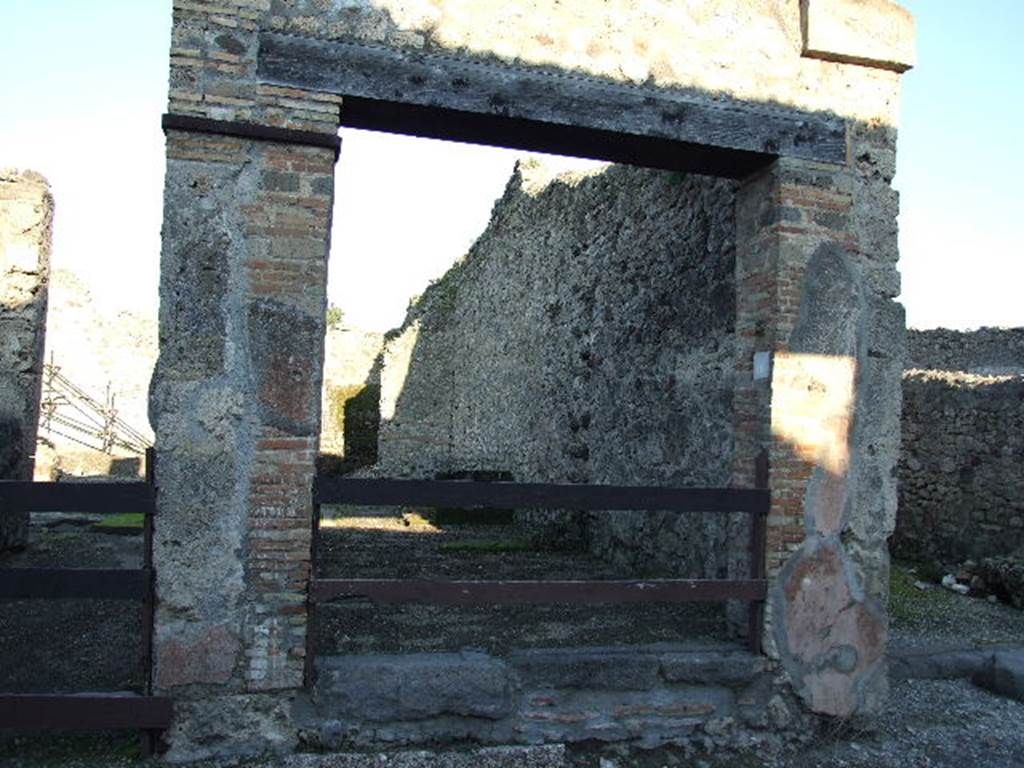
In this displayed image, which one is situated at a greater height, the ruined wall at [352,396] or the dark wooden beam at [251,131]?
the dark wooden beam at [251,131]

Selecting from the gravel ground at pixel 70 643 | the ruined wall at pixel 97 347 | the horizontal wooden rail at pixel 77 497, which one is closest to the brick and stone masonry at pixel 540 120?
the horizontal wooden rail at pixel 77 497

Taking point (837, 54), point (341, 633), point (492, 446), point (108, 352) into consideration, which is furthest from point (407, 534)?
point (108, 352)

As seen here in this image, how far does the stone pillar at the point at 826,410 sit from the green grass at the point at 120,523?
256 inches

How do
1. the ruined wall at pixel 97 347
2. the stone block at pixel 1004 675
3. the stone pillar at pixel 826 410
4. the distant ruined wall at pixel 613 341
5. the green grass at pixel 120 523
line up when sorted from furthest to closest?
the ruined wall at pixel 97 347
the green grass at pixel 120 523
the distant ruined wall at pixel 613 341
the stone block at pixel 1004 675
the stone pillar at pixel 826 410

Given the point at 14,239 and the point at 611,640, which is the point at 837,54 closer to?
the point at 611,640

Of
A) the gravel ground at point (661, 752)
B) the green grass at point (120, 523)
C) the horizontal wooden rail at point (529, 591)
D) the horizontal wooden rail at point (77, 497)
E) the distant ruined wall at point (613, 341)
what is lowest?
the green grass at point (120, 523)

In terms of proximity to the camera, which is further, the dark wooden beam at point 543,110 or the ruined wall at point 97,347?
the ruined wall at point 97,347

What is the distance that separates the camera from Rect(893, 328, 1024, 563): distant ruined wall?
8719mm

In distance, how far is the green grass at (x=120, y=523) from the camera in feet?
28.2

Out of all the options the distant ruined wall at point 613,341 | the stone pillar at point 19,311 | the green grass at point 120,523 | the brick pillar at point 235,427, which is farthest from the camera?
the green grass at point 120,523

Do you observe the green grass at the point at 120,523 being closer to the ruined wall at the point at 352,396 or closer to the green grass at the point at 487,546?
the green grass at the point at 487,546

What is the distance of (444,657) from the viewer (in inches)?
152

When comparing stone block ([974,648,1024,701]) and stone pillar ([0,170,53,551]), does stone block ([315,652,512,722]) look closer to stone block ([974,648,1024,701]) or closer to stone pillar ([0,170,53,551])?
stone block ([974,648,1024,701])

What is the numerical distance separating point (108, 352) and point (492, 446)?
12581 mm
